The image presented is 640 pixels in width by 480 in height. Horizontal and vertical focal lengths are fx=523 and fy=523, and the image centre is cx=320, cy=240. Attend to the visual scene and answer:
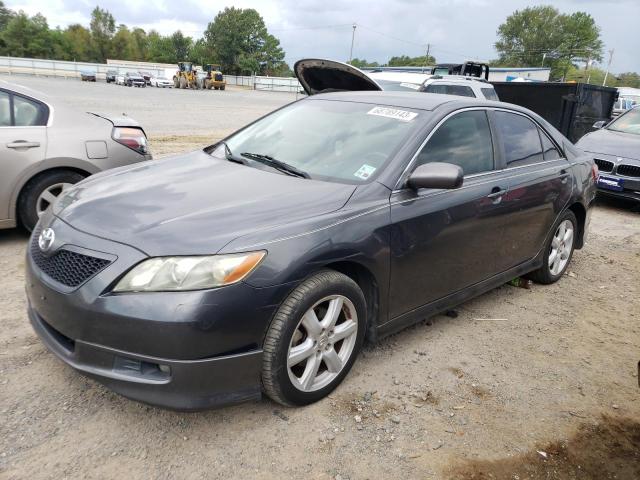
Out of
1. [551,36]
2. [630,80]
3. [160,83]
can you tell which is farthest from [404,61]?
[160,83]

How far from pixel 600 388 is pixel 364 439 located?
166 centimetres

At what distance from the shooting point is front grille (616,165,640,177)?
7.79m

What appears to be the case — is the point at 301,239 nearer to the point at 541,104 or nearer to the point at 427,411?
the point at 427,411

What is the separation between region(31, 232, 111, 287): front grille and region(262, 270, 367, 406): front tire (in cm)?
85

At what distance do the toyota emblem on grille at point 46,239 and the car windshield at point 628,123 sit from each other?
9208 mm

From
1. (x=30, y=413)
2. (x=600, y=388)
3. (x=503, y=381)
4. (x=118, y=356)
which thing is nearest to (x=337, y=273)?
(x=118, y=356)

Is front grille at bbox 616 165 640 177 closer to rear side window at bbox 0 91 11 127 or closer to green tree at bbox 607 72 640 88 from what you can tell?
rear side window at bbox 0 91 11 127

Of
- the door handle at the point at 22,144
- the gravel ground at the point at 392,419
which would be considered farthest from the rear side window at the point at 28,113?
the gravel ground at the point at 392,419

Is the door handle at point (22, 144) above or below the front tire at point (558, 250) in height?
above

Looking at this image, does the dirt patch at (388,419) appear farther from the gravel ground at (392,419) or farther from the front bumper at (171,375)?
the front bumper at (171,375)

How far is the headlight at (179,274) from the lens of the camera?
2.28 meters

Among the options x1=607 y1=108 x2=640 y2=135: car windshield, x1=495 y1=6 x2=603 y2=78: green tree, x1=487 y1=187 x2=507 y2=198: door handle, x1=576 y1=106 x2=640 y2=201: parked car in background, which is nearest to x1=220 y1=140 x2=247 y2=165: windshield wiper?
x1=487 y1=187 x2=507 y2=198: door handle

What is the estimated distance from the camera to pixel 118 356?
233cm


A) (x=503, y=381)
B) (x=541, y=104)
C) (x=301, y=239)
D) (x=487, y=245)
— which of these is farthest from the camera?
(x=541, y=104)
